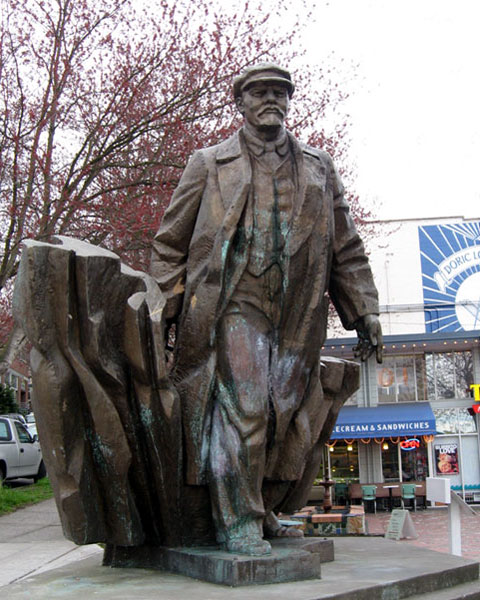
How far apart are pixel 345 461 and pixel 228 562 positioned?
887 inches

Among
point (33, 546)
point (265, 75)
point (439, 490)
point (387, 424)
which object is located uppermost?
point (265, 75)

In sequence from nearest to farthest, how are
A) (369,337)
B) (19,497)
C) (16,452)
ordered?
(369,337)
(19,497)
(16,452)

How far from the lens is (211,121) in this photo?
14.8 metres

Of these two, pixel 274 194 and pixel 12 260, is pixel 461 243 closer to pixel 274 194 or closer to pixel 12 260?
pixel 12 260

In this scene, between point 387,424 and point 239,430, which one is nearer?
point 239,430

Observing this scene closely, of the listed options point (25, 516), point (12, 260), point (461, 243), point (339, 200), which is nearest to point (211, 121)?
point (12, 260)

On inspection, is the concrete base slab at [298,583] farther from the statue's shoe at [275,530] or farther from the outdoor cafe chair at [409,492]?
the outdoor cafe chair at [409,492]

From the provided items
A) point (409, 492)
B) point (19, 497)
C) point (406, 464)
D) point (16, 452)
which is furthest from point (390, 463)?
point (19, 497)

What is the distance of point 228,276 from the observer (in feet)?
14.2

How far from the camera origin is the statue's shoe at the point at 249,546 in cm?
385

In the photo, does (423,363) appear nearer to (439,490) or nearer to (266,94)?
(439,490)

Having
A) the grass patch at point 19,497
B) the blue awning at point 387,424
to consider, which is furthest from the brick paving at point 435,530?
the grass patch at point 19,497

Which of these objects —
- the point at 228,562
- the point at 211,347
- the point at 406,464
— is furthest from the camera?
the point at 406,464

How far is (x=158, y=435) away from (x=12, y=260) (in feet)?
30.9
